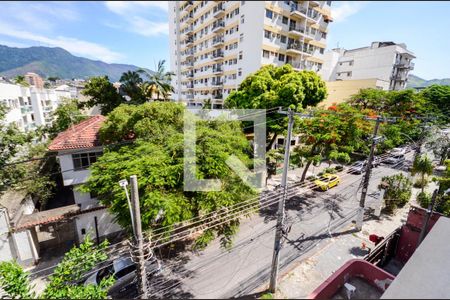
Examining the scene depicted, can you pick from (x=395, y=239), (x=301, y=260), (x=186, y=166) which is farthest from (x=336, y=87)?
(x=186, y=166)

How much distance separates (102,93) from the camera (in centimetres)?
1970

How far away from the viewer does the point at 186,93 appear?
3975 centimetres

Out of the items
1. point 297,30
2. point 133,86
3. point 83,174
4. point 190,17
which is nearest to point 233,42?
point 297,30

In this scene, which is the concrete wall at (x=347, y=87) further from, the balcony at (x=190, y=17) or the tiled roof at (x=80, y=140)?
the tiled roof at (x=80, y=140)

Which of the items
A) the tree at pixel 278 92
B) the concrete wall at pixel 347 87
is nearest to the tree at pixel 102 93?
the tree at pixel 278 92

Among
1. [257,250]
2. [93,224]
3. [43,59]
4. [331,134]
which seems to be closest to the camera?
[257,250]

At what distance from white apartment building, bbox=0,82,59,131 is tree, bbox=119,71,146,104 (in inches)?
283

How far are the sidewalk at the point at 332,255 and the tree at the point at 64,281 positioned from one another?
538cm

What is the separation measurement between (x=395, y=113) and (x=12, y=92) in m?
35.7

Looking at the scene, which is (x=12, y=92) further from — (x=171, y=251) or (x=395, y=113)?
(x=395, y=113)

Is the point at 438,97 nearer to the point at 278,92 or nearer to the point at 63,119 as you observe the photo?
the point at 278,92

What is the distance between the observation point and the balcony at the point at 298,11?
58.5ft

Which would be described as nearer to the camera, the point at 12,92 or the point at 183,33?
the point at 12,92

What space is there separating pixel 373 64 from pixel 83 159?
3958 centimetres
